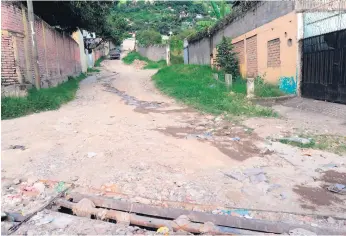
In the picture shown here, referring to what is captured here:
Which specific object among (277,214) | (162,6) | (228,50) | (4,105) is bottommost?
(277,214)

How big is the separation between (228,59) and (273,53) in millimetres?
3003

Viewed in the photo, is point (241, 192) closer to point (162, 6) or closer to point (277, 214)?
point (277, 214)

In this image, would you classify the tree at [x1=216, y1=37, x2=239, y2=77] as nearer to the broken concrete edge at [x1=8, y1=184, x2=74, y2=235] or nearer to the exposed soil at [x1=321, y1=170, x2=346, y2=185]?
the exposed soil at [x1=321, y1=170, x2=346, y2=185]

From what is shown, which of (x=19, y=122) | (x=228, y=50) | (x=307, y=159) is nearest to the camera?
(x=307, y=159)

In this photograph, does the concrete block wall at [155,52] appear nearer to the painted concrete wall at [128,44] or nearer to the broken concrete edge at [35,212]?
the painted concrete wall at [128,44]

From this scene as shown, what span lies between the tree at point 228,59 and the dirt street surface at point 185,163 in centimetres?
611

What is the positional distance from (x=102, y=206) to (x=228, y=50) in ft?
36.4

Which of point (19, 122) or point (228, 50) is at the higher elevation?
point (228, 50)

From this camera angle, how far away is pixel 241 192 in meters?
3.14

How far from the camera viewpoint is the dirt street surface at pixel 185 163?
295 cm

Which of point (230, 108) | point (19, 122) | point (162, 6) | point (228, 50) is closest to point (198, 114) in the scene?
point (230, 108)

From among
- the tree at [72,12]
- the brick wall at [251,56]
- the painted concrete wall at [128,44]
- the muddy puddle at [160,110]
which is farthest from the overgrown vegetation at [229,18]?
the painted concrete wall at [128,44]

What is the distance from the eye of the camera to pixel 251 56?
11523mm

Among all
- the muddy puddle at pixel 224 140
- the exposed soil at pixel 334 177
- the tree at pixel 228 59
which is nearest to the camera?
the exposed soil at pixel 334 177
